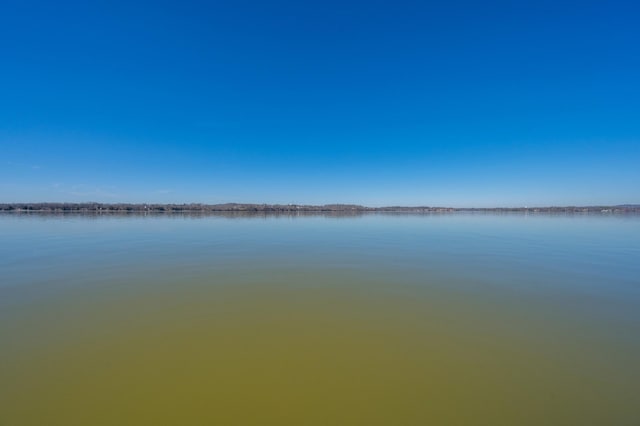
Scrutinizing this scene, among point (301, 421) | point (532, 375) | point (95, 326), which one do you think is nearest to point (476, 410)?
point (532, 375)

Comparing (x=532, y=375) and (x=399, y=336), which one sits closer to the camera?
(x=532, y=375)

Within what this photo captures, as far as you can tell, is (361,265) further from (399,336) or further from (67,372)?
(67,372)

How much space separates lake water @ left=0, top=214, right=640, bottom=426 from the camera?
3.15 m

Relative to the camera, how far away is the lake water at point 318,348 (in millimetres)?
3152

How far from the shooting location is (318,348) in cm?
450

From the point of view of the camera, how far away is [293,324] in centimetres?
543

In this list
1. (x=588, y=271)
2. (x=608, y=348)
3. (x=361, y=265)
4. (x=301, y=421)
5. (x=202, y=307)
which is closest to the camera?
(x=301, y=421)

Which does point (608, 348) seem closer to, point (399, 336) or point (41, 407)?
point (399, 336)

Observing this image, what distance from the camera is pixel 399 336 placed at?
194 inches

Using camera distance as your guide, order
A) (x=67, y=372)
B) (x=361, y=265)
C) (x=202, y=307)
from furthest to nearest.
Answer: (x=361, y=265) → (x=202, y=307) → (x=67, y=372)

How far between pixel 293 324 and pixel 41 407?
3.67 m

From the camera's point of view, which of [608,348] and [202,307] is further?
[202,307]

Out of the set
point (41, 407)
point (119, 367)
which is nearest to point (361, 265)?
point (119, 367)

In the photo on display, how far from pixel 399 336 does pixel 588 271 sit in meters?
10.1
